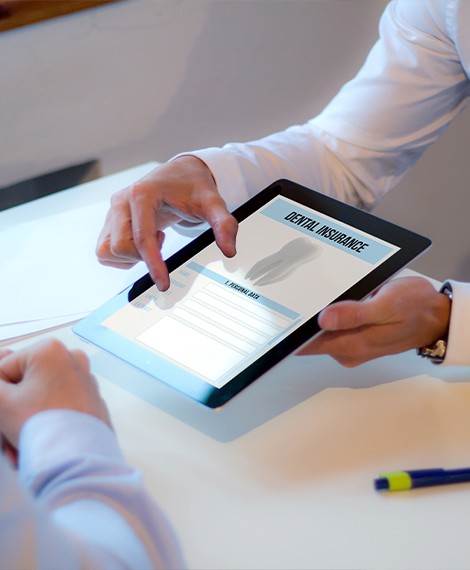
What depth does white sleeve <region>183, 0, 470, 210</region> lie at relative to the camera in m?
1.13

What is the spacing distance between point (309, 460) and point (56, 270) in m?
0.40

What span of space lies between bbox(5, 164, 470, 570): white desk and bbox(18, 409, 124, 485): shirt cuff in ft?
0.40

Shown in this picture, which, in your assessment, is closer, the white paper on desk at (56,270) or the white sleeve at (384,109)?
the white paper on desk at (56,270)

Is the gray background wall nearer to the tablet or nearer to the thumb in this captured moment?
the tablet

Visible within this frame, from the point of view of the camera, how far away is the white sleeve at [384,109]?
1.13 m

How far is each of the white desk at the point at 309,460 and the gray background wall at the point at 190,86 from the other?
1.98ft

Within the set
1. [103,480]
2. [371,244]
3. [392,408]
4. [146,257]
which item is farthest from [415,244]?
[103,480]

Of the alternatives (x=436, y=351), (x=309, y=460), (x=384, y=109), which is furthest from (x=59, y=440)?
(x=384, y=109)

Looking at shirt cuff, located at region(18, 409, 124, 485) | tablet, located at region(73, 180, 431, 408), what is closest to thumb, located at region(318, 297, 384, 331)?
tablet, located at region(73, 180, 431, 408)

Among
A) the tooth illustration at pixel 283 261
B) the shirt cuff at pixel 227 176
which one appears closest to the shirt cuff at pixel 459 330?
the tooth illustration at pixel 283 261

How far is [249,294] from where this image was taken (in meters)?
0.80

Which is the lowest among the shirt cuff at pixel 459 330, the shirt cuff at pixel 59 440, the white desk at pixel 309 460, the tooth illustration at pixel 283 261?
the white desk at pixel 309 460

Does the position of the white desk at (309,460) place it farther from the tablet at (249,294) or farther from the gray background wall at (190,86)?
the gray background wall at (190,86)

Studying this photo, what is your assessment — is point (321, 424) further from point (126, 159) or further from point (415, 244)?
point (126, 159)
